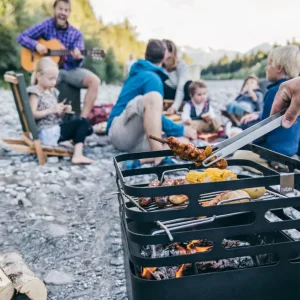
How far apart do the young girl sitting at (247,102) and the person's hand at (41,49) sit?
2920 millimetres

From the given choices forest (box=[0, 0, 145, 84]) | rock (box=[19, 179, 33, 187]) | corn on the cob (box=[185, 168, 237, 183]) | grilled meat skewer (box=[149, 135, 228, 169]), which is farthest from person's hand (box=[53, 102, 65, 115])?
forest (box=[0, 0, 145, 84])

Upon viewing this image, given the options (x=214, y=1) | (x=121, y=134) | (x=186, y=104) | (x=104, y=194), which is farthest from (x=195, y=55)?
(x=104, y=194)

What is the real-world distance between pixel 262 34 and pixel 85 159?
8.37m

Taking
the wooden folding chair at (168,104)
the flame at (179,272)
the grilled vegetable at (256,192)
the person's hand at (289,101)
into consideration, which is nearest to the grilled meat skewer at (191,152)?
the grilled vegetable at (256,192)

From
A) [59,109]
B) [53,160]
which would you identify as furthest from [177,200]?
[59,109]

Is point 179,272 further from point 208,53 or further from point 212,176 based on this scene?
point 208,53

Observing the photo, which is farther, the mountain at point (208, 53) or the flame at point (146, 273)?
the mountain at point (208, 53)

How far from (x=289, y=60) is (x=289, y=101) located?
2.15m

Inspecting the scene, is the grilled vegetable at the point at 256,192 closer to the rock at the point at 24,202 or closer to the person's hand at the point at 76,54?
the rock at the point at 24,202

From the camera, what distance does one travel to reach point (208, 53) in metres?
11.6

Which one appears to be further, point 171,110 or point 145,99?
point 171,110

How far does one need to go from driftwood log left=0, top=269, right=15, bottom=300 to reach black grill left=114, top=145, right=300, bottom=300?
0.61 meters

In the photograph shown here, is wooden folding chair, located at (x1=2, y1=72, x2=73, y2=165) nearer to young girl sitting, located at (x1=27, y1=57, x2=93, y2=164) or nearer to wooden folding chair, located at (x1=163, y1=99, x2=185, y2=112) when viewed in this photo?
young girl sitting, located at (x1=27, y1=57, x2=93, y2=164)

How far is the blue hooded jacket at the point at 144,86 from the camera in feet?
15.4
